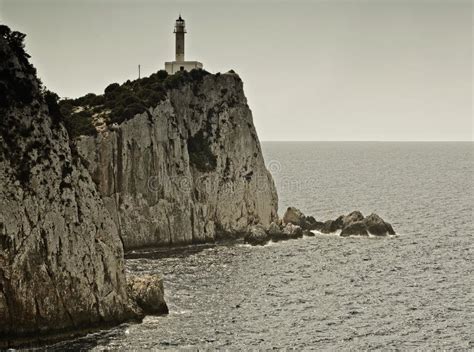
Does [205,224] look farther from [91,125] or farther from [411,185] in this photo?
[411,185]

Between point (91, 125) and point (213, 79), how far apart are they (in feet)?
76.9

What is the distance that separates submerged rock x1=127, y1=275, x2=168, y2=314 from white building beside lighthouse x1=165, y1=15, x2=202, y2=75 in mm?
59461

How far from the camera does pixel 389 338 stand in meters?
55.7

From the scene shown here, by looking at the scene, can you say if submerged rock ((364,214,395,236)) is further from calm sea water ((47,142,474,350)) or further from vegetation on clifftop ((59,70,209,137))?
vegetation on clifftop ((59,70,209,137))

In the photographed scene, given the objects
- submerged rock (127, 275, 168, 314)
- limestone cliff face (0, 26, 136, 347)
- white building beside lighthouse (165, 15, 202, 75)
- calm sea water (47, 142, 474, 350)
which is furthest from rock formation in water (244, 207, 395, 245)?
limestone cliff face (0, 26, 136, 347)

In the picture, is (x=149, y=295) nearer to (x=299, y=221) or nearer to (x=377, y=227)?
(x=377, y=227)

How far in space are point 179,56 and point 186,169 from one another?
2765cm

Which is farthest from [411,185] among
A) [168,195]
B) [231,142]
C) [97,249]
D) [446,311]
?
[97,249]

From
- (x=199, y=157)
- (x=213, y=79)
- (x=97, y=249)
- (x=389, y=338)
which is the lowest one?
(x=389, y=338)

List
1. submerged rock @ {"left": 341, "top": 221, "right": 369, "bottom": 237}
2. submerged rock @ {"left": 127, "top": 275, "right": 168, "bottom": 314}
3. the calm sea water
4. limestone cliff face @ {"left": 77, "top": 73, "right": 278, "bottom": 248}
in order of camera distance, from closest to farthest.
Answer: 1. the calm sea water
2. submerged rock @ {"left": 127, "top": 275, "right": 168, "bottom": 314}
3. limestone cliff face @ {"left": 77, "top": 73, "right": 278, "bottom": 248}
4. submerged rock @ {"left": 341, "top": 221, "right": 369, "bottom": 237}

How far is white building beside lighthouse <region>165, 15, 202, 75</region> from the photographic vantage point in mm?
116688

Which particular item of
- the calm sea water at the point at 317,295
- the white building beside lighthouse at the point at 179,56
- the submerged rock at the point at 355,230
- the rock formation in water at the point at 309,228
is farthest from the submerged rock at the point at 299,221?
the white building beside lighthouse at the point at 179,56

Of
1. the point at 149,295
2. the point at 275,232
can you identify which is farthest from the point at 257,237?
the point at 149,295

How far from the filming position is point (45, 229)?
54594 mm
